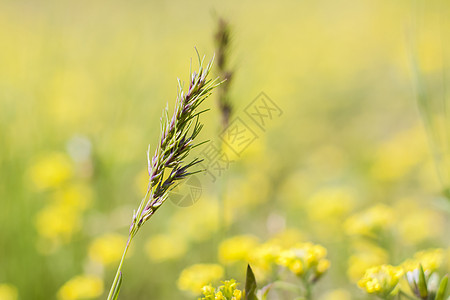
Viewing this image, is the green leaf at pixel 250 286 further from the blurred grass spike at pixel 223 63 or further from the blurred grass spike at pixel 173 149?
the blurred grass spike at pixel 223 63

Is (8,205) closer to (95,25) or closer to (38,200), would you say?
(38,200)

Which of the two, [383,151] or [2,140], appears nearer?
[2,140]

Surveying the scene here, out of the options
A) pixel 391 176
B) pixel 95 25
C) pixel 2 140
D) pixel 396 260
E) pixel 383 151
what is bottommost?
pixel 396 260

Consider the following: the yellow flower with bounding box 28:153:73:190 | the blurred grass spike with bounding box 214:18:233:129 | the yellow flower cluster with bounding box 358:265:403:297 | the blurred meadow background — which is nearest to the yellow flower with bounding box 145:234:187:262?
the blurred meadow background

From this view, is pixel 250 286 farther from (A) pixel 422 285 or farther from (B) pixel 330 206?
(B) pixel 330 206

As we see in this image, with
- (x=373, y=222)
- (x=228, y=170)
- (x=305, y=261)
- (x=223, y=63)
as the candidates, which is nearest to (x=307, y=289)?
(x=305, y=261)

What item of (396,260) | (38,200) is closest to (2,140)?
(38,200)
